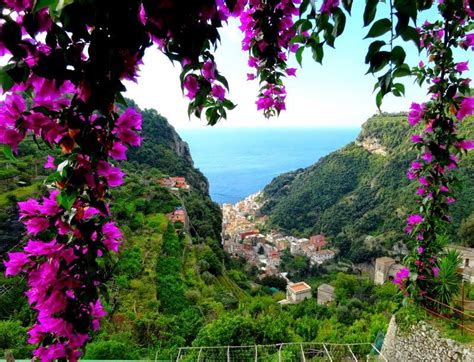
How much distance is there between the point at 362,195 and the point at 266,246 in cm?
1345

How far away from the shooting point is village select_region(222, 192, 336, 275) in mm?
38062

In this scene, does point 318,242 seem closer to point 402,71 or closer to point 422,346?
point 422,346

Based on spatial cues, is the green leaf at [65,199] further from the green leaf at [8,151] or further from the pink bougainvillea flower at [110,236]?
the pink bougainvillea flower at [110,236]

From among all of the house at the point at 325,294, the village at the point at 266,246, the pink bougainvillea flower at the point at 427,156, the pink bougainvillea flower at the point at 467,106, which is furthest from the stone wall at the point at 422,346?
the village at the point at 266,246

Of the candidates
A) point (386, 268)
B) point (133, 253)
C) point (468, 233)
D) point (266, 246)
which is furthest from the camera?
point (266, 246)

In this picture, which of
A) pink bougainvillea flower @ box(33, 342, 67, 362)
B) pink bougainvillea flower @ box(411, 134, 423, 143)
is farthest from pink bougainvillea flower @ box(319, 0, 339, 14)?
pink bougainvillea flower @ box(411, 134, 423, 143)

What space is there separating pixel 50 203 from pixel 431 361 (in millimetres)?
4566

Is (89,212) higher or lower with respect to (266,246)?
higher

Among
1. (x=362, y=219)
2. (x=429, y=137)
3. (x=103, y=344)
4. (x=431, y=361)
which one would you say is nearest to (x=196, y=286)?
(x=103, y=344)

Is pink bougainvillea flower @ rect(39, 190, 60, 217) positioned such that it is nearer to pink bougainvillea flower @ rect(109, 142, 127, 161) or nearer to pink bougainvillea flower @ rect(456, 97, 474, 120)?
pink bougainvillea flower @ rect(109, 142, 127, 161)

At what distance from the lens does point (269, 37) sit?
1.18m

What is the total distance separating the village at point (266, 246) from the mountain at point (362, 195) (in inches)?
95.3

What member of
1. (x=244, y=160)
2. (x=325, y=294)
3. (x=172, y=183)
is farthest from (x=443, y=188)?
(x=244, y=160)

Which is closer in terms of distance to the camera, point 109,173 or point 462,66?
point 109,173
